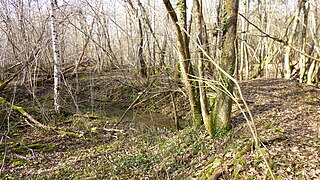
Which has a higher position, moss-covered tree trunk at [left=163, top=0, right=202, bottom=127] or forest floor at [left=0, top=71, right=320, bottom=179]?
moss-covered tree trunk at [left=163, top=0, right=202, bottom=127]

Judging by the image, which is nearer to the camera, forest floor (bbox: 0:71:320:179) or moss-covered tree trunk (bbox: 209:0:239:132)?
forest floor (bbox: 0:71:320:179)

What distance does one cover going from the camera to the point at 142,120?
9883 millimetres

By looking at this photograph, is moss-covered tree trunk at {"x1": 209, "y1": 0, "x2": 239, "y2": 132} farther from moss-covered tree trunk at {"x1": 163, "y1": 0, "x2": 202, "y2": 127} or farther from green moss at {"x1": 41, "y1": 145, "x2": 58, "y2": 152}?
green moss at {"x1": 41, "y1": 145, "x2": 58, "y2": 152}

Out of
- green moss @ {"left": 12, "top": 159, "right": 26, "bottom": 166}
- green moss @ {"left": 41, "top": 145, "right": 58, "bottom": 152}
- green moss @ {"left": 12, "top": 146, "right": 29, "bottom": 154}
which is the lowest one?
green moss @ {"left": 12, "top": 159, "right": 26, "bottom": 166}

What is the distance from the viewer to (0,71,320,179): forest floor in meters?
4.40

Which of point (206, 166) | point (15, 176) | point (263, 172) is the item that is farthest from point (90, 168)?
point (263, 172)

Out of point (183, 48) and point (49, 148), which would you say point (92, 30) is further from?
point (183, 48)

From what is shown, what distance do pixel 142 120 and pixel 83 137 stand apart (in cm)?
275

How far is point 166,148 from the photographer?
21.1ft

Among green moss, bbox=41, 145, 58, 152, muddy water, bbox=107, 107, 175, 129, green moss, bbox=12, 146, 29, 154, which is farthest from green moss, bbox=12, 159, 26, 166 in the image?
muddy water, bbox=107, 107, 175, 129

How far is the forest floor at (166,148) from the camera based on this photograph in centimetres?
440

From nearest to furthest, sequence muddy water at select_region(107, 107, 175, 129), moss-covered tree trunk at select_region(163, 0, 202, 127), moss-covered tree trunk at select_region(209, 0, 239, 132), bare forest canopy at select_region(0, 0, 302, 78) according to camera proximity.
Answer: moss-covered tree trunk at select_region(163, 0, 202, 127) < moss-covered tree trunk at select_region(209, 0, 239, 132) < bare forest canopy at select_region(0, 0, 302, 78) < muddy water at select_region(107, 107, 175, 129)

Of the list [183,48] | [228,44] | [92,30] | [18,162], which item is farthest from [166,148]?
[92,30]

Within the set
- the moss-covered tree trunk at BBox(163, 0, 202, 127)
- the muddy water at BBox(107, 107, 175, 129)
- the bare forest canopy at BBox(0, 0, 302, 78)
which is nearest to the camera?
the moss-covered tree trunk at BBox(163, 0, 202, 127)
